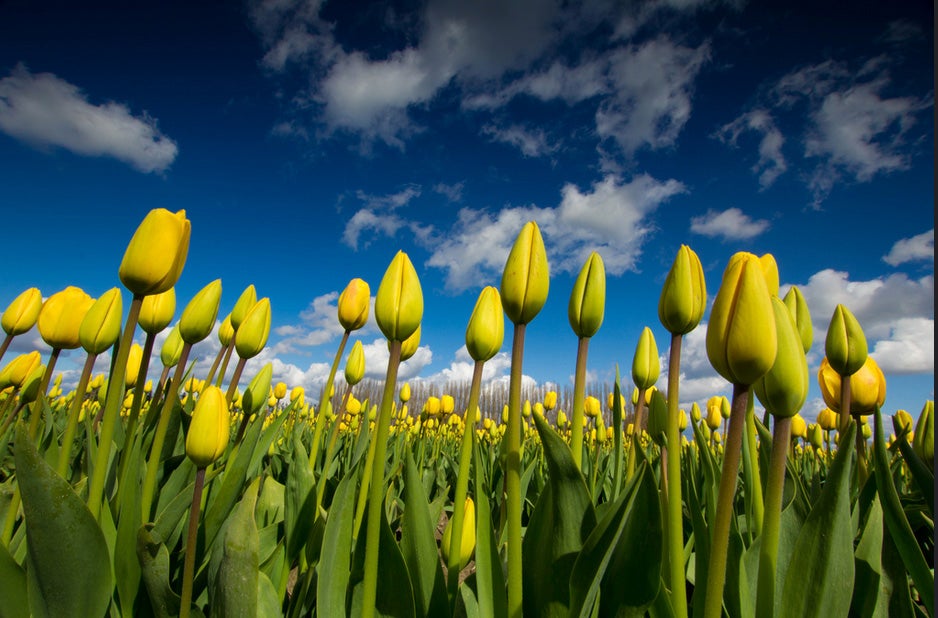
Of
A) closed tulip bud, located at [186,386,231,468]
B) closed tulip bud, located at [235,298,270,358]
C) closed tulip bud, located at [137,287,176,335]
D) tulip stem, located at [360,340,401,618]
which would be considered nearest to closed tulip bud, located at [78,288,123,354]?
closed tulip bud, located at [137,287,176,335]

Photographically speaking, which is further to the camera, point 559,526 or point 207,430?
point 207,430

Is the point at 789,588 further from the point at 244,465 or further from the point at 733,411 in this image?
the point at 244,465

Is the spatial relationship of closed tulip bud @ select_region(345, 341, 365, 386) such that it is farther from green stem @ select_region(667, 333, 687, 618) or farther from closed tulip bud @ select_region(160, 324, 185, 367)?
green stem @ select_region(667, 333, 687, 618)

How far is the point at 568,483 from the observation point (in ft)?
2.75

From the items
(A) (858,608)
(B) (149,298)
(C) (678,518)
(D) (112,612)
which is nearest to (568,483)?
(C) (678,518)

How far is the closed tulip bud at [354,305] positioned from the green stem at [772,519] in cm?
129

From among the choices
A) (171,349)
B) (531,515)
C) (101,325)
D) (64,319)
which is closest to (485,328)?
(531,515)

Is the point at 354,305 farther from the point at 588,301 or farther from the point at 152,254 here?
the point at 588,301

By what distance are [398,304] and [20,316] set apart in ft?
6.27

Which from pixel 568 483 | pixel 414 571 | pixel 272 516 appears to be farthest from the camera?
pixel 272 516

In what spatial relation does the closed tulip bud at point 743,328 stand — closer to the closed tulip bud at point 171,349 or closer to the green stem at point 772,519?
the green stem at point 772,519

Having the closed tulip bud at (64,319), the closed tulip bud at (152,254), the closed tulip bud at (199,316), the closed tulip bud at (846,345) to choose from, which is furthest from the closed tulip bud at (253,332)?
the closed tulip bud at (846,345)

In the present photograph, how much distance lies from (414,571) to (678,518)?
1.78 ft

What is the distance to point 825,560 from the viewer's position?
82cm
